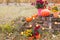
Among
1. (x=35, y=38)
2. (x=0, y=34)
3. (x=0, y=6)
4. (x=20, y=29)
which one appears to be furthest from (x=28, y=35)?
(x=0, y=6)

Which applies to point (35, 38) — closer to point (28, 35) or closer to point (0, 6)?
point (28, 35)

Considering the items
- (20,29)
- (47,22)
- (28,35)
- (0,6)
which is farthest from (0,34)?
(0,6)

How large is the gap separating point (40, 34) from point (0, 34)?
0.97 meters

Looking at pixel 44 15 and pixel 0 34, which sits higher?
pixel 44 15

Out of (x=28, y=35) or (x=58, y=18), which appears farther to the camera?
(x=58, y=18)

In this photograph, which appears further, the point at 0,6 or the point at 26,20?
the point at 0,6

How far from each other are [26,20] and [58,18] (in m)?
0.80

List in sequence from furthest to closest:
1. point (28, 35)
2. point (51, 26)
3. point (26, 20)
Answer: point (26, 20), point (51, 26), point (28, 35)

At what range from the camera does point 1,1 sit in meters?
8.98

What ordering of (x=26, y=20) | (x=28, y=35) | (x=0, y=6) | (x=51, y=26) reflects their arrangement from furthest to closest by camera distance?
(x=0, y=6) < (x=26, y=20) < (x=51, y=26) < (x=28, y=35)

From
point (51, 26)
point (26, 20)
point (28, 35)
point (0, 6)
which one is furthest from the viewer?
point (0, 6)

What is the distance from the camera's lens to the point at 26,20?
488cm

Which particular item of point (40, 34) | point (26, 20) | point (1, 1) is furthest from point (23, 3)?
point (40, 34)

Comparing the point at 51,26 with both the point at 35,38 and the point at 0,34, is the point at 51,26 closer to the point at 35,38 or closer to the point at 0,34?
the point at 35,38
